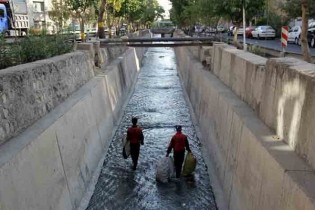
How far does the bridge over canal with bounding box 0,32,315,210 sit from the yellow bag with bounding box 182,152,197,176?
270 mm

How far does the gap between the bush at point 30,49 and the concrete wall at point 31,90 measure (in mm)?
968

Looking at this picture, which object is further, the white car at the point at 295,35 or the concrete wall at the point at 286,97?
the white car at the point at 295,35

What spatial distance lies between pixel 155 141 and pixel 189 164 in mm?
4126

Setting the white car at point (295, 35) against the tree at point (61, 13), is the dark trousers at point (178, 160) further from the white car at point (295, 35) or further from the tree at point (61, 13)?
the tree at point (61, 13)

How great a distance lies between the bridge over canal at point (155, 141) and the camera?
22.0ft

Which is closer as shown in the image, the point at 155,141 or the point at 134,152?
the point at 134,152

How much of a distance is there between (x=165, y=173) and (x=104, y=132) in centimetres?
445

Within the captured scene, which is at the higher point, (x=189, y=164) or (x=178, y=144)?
(x=178, y=144)

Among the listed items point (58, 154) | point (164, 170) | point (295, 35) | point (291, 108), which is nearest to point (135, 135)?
point (164, 170)

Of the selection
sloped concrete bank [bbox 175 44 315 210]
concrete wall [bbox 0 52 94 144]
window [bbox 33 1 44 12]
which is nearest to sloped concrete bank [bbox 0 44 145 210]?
concrete wall [bbox 0 52 94 144]

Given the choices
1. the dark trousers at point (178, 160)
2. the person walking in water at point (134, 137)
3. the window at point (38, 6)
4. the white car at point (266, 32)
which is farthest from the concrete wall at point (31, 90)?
the window at point (38, 6)

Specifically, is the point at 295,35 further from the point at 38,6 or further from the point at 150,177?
the point at 38,6

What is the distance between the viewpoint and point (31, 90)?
365 inches

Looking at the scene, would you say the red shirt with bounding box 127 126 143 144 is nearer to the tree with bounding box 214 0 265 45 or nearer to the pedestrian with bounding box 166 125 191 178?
the pedestrian with bounding box 166 125 191 178
